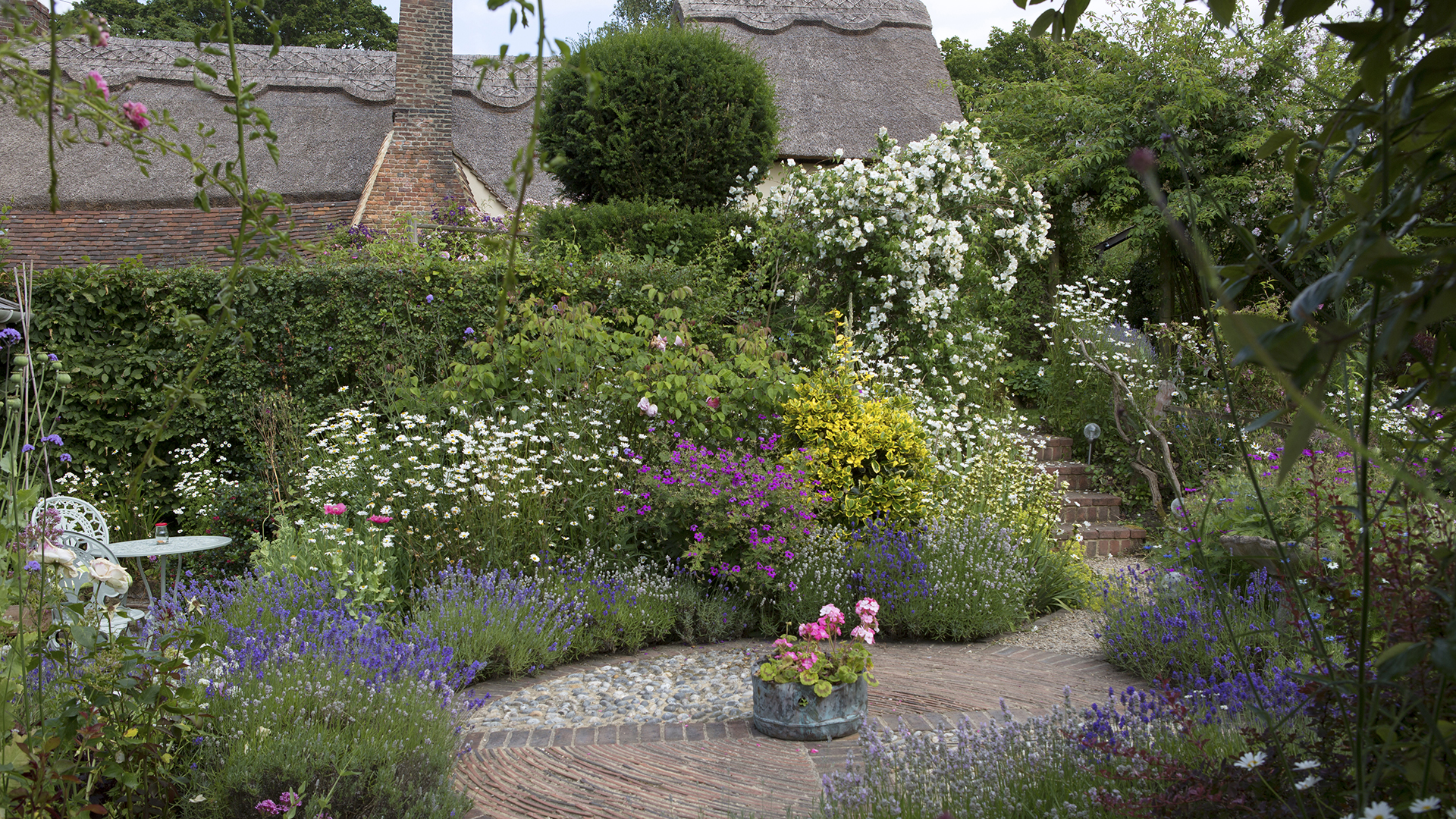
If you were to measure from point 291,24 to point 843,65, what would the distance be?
57.5 ft

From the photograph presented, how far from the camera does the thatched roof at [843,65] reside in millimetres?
12188

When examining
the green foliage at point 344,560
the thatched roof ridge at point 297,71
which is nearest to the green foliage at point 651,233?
the green foliage at point 344,560

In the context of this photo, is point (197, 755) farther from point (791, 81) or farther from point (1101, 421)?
point (791, 81)

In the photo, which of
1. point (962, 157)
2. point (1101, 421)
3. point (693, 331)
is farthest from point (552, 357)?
point (1101, 421)

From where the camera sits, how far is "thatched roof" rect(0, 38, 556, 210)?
13.6 meters

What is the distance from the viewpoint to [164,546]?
14.3 ft

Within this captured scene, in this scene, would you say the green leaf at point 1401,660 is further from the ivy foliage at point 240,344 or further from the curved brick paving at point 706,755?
the ivy foliage at point 240,344

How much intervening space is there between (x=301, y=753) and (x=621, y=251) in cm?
557

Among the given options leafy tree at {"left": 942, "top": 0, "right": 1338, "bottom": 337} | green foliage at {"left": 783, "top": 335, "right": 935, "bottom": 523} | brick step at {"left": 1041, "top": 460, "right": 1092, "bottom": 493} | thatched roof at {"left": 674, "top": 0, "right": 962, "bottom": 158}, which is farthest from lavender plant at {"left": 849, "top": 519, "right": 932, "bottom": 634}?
thatched roof at {"left": 674, "top": 0, "right": 962, "bottom": 158}

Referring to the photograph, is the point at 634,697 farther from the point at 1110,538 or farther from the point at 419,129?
the point at 419,129

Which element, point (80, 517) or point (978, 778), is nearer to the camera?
point (978, 778)

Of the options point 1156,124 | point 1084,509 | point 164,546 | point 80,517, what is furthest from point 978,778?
point 1156,124

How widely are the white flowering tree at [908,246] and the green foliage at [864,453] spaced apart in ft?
5.68

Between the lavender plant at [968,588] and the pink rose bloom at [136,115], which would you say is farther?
the lavender plant at [968,588]
